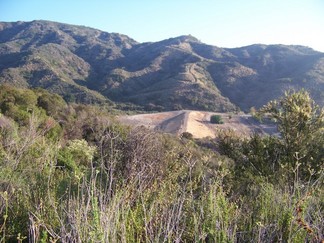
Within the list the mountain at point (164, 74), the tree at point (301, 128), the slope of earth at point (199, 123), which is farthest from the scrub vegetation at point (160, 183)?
the mountain at point (164, 74)

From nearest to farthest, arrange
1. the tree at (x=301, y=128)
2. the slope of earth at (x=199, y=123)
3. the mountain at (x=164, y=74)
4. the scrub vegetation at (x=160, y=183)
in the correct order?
the scrub vegetation at (x=160, y=183), the tree at (x=301, y=128), the slope of earth at (x=199, y=123), the mountain at (x=164, y=74)

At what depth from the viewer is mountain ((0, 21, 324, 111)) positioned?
66.4 meters

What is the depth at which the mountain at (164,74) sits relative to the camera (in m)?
66.4

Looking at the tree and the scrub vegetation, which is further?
the tree

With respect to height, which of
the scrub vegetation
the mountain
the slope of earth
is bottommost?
the slope of earth

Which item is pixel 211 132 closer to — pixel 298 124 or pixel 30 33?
pixel 298 124

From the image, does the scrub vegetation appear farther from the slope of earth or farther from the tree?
the slope of earth

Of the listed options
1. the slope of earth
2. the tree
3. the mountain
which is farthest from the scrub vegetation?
the mountain

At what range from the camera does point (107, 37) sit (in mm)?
147000

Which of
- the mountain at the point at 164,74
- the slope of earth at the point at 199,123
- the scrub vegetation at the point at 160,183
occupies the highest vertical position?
the mountain at the point at 164,74

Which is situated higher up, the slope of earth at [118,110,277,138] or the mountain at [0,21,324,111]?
the mountain at [0,21,324,111]

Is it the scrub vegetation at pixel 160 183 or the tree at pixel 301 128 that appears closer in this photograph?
the scrub vegetation at pixel 160 183

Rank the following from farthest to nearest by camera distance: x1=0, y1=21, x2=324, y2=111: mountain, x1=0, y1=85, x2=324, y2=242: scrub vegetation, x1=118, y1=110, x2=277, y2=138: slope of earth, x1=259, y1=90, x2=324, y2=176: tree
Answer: x1=0, y1=21, x2=324, y2=111: mountain
x1=118, y1=110, x2=277, y2=138: slope of earth
x1=259, y1=90, x2=324, y2=176: tree
x1=0, y1=85, x2=324, y2=242: scrub vegetation

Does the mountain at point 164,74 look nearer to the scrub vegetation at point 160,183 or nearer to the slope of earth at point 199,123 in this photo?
the slope of earth at point 199,123
